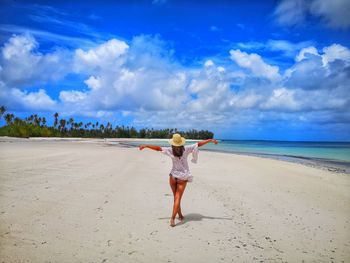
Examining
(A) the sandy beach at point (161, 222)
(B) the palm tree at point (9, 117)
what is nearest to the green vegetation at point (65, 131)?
(B) the palm tree at point (9, 117)

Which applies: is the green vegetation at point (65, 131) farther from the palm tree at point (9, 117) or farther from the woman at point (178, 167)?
the woman at point (178, 167)

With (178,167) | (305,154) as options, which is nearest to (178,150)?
(178,167)

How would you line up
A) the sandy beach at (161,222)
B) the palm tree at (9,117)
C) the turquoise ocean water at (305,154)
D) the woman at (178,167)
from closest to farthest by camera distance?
1. the sandy beach at (161,222)
2. the woman at (178,167)
3. the turquoise ocean water at (305,154)
4. the palm tree at (9,117)

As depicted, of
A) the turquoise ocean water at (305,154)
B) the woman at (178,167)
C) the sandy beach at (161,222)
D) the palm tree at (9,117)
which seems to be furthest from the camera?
the palm tree at (9,117)

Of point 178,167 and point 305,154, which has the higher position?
point 178,167

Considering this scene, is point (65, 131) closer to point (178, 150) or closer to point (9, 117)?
point (9, 117)

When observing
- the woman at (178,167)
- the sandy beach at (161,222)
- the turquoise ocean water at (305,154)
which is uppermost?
the woman at (178,167)

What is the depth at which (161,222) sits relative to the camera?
7250 mm

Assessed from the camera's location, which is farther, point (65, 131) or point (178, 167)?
point (65, 131)

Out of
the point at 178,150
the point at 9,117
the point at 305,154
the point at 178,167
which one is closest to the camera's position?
the point at 178,150

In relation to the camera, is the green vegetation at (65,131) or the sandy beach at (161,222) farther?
the green vegetation at (65,131)

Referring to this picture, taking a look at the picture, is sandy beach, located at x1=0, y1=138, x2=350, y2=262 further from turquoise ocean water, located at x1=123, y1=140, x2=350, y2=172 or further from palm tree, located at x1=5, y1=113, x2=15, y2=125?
palm tree, located at x1=5, y1=113, x2=15, y2=125

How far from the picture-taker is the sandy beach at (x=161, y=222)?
18.0 ft

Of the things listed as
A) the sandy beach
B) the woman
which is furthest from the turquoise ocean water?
the sandy beach
